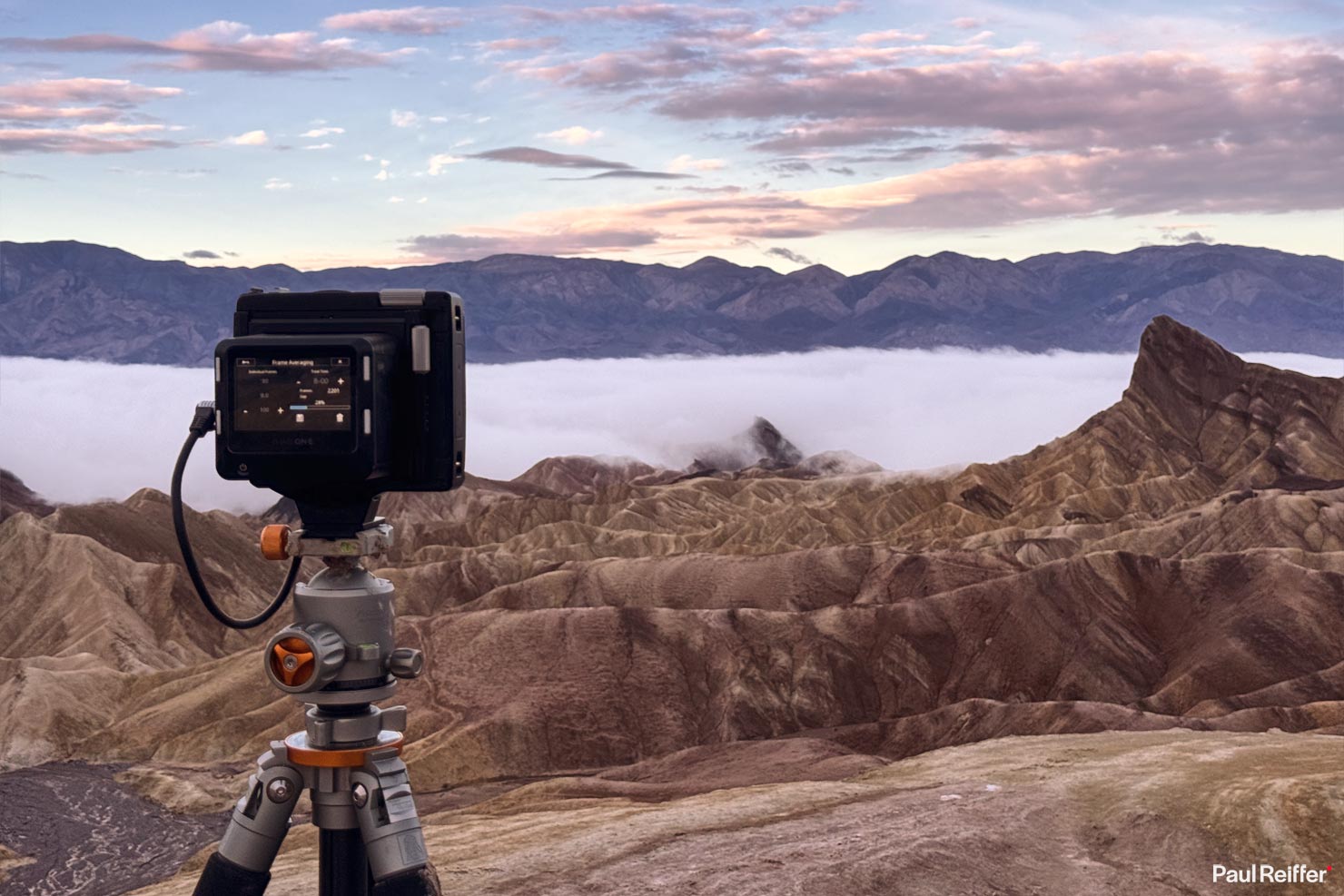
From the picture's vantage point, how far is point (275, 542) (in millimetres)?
7215

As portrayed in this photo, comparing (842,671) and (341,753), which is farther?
(842,671)

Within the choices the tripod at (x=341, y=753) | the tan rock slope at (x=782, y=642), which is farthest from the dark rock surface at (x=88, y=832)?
the tripod at (x=341, y=753)

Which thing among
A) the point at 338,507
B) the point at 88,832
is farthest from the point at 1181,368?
the point at 338,507

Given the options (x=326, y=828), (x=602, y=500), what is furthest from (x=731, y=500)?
(x=326, y=828)

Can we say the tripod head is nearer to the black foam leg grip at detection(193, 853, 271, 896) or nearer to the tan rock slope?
the black foam leg grip at detection(193, 853, 271, 896)

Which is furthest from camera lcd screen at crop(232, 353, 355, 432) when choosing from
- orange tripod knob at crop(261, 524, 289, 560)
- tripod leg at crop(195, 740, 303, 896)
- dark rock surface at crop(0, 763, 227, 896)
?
dark rock surface at crop(0, 763, 227, 896)

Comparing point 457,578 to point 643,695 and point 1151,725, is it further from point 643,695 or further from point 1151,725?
point 1151,725

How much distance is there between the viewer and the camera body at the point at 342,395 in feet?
22.4

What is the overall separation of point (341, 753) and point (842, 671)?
74.8 m

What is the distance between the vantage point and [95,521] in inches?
6063

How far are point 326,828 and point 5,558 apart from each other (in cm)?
14172

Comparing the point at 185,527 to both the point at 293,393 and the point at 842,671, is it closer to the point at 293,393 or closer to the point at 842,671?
the point at 293,393

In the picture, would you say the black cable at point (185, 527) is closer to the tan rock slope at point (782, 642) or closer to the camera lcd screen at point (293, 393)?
the camera lcd screen at point (293, 393)

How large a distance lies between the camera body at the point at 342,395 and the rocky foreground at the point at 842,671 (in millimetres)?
15035
